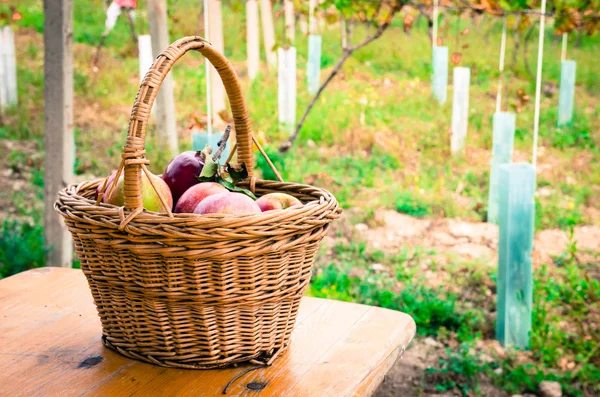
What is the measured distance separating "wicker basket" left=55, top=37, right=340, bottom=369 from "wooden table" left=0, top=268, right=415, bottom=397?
43 mm

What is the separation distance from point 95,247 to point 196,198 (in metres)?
0.19

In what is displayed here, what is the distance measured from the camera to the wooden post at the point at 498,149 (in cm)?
409

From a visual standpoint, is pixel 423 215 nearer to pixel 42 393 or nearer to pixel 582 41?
pixel 42 393

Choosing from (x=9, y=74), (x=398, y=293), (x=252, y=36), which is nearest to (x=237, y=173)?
(x=398, y=293)

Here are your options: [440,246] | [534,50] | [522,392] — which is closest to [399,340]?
[522,392]

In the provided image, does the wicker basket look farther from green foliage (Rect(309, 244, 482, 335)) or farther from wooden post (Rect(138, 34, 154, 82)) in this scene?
wooden post (Rect(138, 34, 154, 82))

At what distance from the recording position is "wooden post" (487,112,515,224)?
4094mm

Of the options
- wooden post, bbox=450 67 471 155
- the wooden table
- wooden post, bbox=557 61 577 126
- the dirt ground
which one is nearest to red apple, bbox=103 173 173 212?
the wooden table

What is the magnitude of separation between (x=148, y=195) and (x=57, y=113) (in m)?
1.82

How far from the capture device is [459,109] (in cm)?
534

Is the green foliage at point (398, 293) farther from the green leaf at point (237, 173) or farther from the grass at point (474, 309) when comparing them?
the green leaf at point (237, 173)

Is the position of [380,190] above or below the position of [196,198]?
below

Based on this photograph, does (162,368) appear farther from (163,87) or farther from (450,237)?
(163,87)

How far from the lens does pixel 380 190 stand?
462 centimetres
